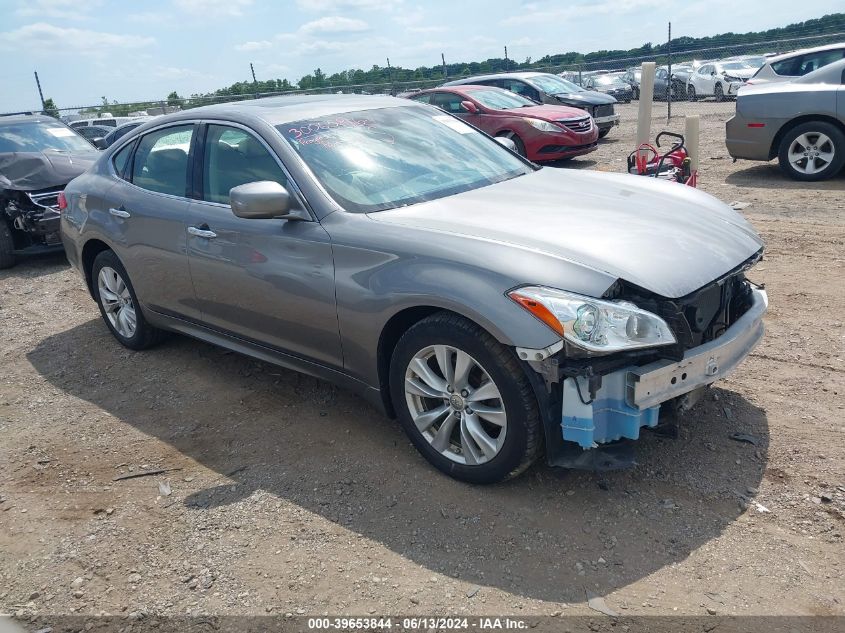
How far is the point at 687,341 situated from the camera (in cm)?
299

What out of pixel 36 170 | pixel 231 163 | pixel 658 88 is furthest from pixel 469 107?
pixel 658 88

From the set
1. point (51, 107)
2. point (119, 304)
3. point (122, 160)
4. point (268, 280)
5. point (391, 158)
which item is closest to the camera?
point (268, 280)

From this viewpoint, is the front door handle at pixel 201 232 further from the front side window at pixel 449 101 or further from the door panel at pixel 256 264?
the front side window at pixel 449 101

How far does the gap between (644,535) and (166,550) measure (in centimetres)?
204

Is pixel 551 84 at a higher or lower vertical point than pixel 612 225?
higher

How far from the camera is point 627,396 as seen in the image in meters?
2.91

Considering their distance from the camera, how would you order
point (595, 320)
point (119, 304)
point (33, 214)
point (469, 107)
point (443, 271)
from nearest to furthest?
point (595, 320) < point (443, 271) < point (119, 304) < point (33, 214) < point (469, 107)

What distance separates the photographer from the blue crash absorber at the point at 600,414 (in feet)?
9.45

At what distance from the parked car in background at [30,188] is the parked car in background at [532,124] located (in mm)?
6020

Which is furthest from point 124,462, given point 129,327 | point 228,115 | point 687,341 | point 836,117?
point 836,117

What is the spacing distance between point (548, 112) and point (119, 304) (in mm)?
9130

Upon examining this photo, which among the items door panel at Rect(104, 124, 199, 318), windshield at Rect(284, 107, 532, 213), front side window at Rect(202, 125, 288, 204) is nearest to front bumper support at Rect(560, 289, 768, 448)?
windshield at Rect(284, 107, 532, 213)

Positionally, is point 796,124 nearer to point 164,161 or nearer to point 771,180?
point 771,180

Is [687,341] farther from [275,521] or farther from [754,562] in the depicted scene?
[275,521]
